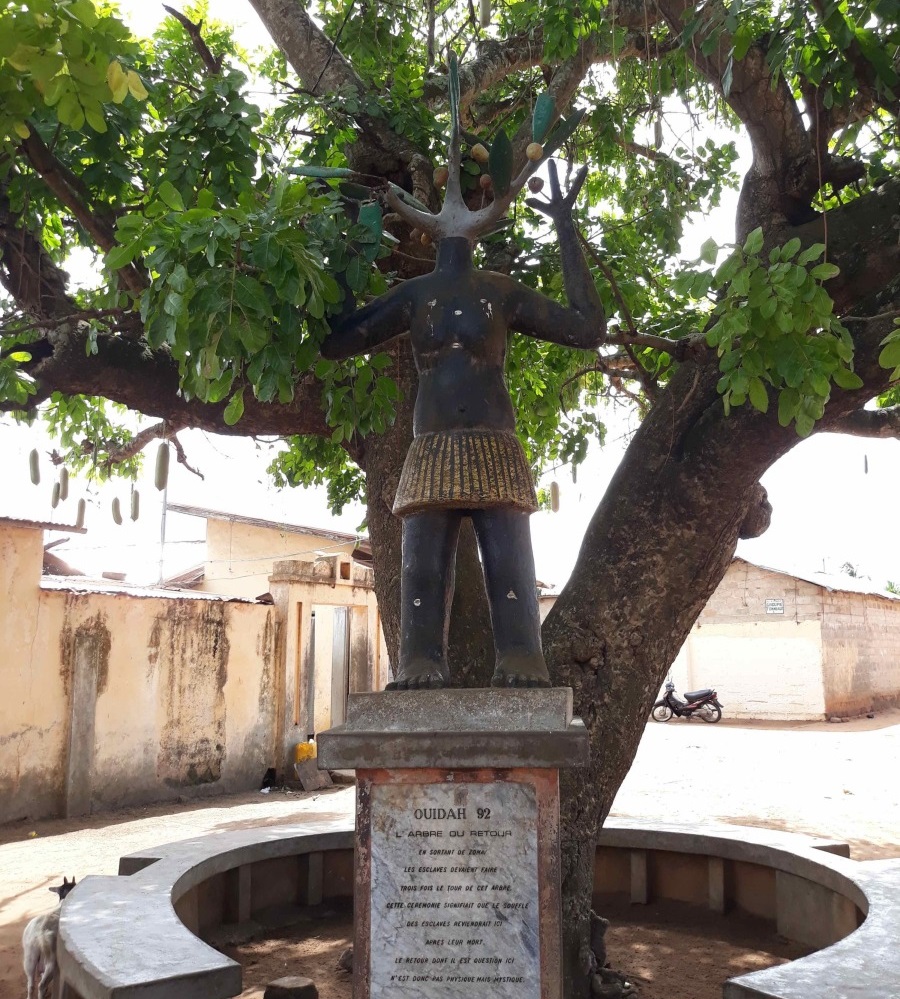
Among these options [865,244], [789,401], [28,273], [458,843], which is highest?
[28,273]

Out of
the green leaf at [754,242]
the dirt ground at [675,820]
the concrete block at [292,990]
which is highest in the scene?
the green leaf at [754,242]

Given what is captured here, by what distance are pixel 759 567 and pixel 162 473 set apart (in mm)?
18291

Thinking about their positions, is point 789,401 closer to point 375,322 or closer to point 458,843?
point 375,322

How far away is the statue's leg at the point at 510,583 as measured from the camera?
12.4 ft

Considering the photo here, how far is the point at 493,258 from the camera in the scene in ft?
18.5

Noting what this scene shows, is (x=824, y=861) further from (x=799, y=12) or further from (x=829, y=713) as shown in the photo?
(x=829, y=713)

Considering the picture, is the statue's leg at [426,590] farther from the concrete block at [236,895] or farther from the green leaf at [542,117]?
the concrete block at [236,895]

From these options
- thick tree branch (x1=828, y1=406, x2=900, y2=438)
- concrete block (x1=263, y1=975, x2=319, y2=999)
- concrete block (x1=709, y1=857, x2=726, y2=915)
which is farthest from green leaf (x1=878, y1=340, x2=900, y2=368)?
concrete block (x1=709, y1=857, x2=726, y2=915)

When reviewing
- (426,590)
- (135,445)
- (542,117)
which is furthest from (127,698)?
(542,117)

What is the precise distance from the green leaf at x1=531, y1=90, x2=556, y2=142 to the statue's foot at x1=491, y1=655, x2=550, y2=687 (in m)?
2.00

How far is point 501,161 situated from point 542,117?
0.23 metres

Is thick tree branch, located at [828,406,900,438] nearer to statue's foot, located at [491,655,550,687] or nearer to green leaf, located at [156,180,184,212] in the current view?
statue's foot, located at [491,655,550,687]

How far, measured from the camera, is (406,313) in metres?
4.06

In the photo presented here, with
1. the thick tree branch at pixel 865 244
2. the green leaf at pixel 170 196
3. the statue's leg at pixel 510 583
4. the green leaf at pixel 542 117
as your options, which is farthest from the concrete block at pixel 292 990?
the thick tree branch at pixel 865 244
